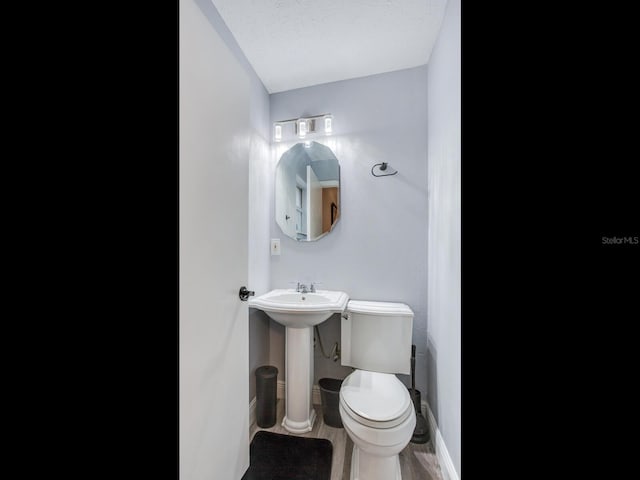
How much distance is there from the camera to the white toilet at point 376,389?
943 millimetres

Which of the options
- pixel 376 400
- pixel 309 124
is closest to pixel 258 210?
pixel 309 124

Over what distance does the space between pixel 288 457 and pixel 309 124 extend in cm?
184

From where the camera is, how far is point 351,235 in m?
1.60

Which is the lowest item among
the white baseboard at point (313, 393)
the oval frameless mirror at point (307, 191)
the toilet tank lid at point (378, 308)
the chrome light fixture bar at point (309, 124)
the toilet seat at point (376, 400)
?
the white baseboard at point (313, 393)

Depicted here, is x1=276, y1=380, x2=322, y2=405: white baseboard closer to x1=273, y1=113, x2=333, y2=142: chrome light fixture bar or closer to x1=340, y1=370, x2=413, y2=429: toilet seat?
x1=340, y1=370, x2=413, y2=429: toilet seat

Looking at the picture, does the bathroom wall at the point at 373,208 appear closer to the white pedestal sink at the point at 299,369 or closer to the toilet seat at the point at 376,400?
the white pedestal sink at the point at 299,369

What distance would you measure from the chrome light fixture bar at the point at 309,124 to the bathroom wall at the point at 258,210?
0.12 meters

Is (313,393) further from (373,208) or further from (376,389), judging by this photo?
(373,208)

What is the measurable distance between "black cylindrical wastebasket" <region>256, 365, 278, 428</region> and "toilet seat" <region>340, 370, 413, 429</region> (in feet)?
1.50

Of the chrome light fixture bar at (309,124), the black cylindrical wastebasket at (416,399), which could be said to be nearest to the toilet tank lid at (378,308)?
the black cylindrical wastebasket at (416,399)
